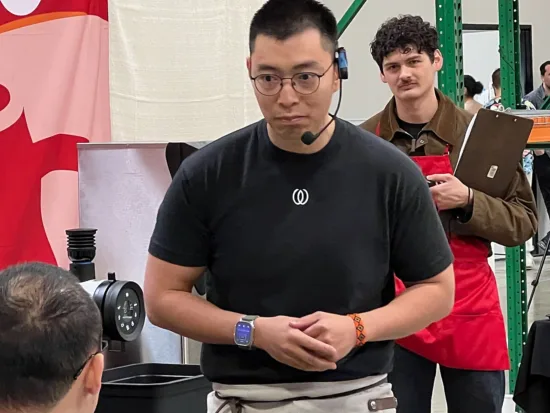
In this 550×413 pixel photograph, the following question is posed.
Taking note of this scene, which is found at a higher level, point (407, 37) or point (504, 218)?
point (407, 37)

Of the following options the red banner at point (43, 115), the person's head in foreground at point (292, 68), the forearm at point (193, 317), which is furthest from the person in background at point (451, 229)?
the red banner at point (43, 115)

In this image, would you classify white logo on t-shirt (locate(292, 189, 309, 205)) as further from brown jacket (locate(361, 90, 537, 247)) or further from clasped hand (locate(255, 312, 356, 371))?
brown jacket (locate(361, 90, 537, 247))

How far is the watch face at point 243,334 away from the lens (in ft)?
4.56

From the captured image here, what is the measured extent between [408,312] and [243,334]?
0.29 metres

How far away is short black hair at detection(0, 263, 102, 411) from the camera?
1.01 meters

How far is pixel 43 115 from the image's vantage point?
10.9ft

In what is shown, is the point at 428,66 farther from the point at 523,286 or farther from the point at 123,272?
the point at 523,286

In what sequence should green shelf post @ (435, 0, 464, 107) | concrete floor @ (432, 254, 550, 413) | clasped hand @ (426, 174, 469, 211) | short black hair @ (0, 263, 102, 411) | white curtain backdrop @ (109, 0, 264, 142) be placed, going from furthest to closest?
concrete floor @ (432, 254, 550, 413) < white curtain backdrop @ (109, 0, 264, 142) < green shelf post @ (435, 0, 464, 107) < clasped hand @ (426, 174, 469, 211) < short black hair @ (0, 263, 102, 411)

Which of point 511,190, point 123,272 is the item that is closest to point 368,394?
point 511,190

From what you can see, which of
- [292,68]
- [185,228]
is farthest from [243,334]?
[292,68]

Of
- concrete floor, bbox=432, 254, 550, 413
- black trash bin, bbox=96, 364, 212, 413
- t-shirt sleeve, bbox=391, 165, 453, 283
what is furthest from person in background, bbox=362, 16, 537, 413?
concrete floor, bbox=432, 254, 550, 413

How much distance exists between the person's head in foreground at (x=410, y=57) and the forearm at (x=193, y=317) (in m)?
0.97

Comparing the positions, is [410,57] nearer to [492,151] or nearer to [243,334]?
[492,151]

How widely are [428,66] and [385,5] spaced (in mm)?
4865
